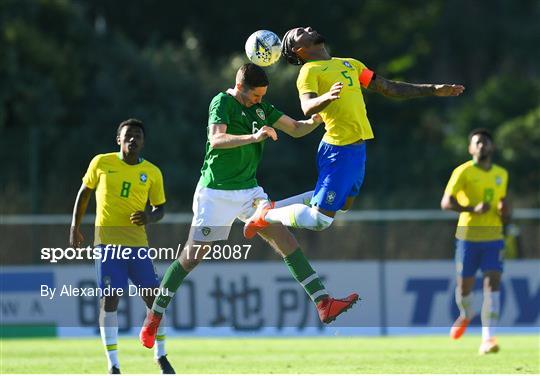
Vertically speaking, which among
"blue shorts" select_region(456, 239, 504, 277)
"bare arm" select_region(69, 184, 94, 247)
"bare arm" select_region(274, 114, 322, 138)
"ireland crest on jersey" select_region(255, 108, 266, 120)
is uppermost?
"ireland crest on jersey" select_region(255, 108, 266, 120)

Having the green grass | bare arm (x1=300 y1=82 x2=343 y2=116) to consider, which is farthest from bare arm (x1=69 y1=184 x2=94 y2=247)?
bare arm (x1=300 y1=82 x2=343 y2=116)

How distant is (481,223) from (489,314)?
1.08 metres

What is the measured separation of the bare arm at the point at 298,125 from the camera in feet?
36.2

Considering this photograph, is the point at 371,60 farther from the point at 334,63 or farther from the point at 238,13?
the point at 334,63

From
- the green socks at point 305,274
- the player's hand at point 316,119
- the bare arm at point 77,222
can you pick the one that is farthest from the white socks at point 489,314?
the bare arm at point 77,222

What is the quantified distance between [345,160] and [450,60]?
4031 centimetres

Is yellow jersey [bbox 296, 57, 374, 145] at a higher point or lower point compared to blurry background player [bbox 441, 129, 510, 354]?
higher

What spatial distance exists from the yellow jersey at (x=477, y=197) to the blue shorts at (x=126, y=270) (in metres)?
4.37

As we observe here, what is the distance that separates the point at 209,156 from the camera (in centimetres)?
1126

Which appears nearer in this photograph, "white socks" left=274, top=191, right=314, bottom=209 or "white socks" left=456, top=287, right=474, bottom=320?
"white socks" left=274, top=191, right=314, bottom=209

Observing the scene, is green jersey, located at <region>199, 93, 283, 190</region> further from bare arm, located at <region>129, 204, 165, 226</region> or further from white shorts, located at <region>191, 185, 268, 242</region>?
bare arm, located at <region>129, 204, 165, 226</region>

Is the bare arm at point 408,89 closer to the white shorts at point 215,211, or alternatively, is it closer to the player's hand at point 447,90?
the player's hand at point 447,90

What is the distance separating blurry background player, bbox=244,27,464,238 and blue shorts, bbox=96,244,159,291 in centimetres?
136

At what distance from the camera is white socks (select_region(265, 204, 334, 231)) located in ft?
36.0
